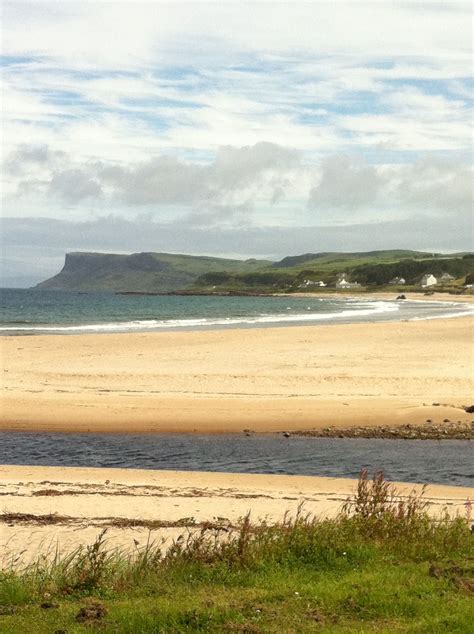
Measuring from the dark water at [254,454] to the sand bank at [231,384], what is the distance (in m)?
1.23

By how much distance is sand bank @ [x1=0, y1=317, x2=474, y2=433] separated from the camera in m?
21.2

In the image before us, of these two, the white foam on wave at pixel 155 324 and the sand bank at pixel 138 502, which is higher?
the white foam on wave at pixel 155 324

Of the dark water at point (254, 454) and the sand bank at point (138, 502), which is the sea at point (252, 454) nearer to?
the dark water at point (254, 454)

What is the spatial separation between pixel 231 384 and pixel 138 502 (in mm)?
13970

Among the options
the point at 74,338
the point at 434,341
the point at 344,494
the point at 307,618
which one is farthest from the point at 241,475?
the point at 74,338

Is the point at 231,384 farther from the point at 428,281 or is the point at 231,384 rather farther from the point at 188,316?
the point at 428,281

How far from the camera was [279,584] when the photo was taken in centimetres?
793

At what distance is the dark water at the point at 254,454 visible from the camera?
1612 cm

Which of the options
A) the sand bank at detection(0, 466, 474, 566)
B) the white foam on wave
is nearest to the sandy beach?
the sand bank at detection(0, 466, 474, 566)

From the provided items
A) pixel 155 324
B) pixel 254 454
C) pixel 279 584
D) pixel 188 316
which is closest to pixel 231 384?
pixel 254 454

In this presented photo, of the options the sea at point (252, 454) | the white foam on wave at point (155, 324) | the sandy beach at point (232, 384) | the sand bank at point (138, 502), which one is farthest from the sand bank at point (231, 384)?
the white foam on wave at point (155, 324)

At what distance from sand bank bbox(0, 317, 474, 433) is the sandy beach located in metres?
0.03

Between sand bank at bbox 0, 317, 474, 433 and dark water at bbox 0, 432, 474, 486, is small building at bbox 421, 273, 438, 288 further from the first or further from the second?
dark water at bbox 0, 432, 474, 486

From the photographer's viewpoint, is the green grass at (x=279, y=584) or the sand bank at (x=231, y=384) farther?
the sand bank at (x=231, y=384)
